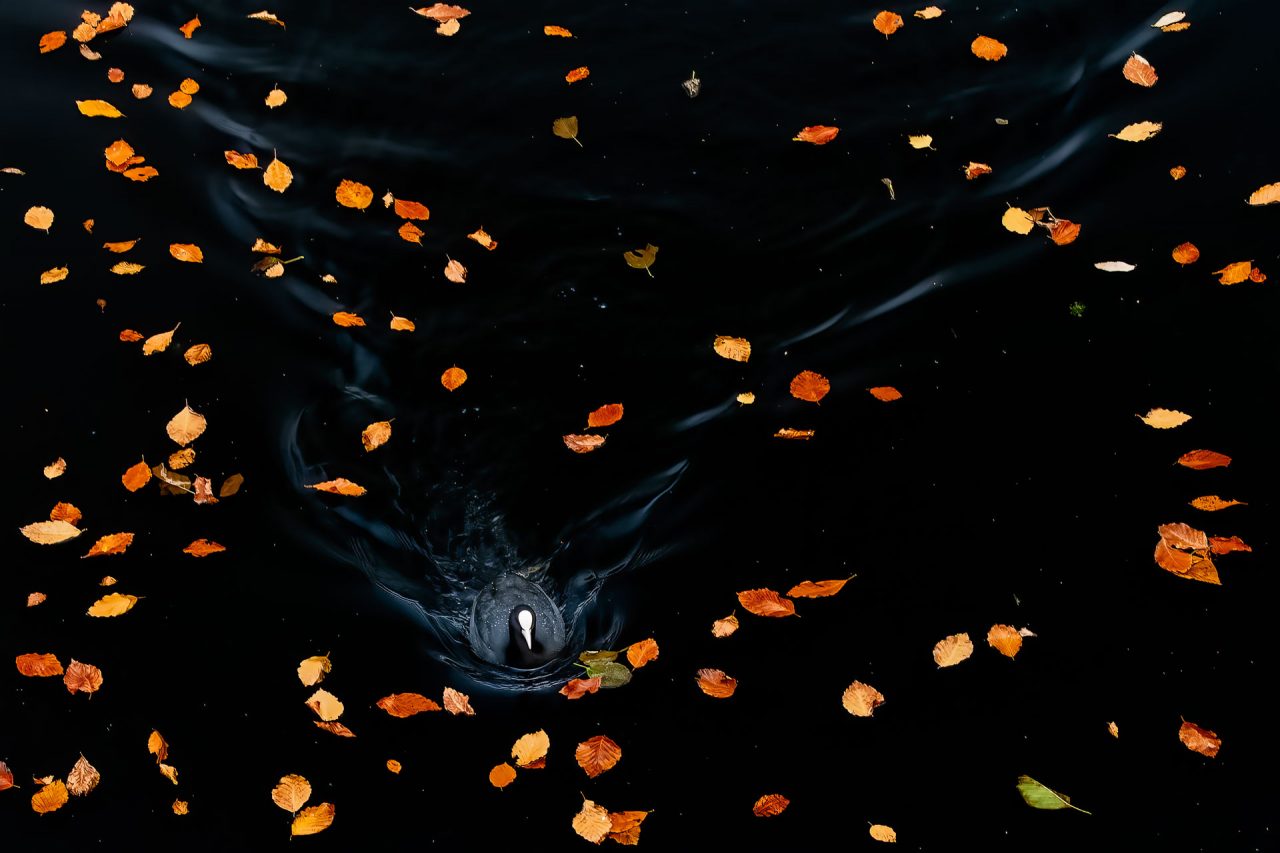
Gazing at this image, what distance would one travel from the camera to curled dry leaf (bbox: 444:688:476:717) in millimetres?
3588

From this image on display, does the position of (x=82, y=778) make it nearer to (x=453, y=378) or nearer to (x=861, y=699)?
(x=453, y=378)

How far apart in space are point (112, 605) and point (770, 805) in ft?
7.90

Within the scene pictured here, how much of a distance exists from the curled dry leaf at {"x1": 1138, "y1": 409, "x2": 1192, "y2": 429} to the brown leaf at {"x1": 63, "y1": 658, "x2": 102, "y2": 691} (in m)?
3.90

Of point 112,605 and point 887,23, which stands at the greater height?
point 887,23

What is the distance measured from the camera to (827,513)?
399 cm

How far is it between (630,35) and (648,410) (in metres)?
2.38

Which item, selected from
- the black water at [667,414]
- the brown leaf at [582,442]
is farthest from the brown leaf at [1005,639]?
the brown leaf at [582,442]

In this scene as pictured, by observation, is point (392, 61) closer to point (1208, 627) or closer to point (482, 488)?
point (482, 488)

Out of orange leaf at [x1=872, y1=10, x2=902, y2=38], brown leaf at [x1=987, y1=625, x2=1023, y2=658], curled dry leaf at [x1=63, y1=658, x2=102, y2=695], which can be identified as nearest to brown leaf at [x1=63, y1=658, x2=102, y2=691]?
curled dry leaf at [x1=63, y1=658, x2=102, y2=695]

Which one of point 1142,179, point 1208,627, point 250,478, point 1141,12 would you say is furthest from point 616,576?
point 1141,12

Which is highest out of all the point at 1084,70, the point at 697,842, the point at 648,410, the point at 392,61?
the point at 1084,70

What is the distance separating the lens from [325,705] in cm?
364

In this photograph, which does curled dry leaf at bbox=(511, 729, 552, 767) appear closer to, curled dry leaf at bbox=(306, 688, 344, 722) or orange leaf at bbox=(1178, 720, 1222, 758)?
curled dry leaf at bbox=(306, 688, 344, 722)

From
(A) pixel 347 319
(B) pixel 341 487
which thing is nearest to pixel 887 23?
(A) pixel 347 319
